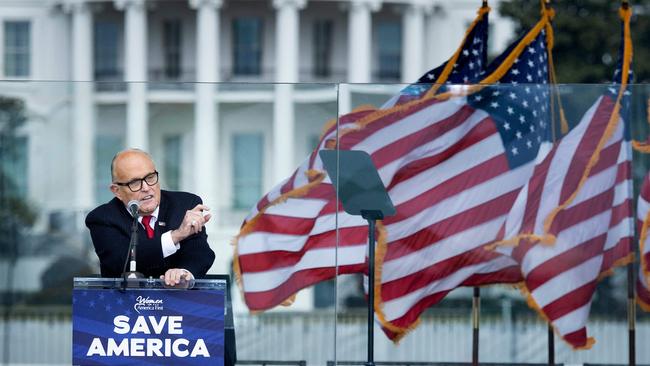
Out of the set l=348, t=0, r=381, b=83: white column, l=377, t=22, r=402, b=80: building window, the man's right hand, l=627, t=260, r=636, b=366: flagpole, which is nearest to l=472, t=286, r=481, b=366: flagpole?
l=627, t=260, r=636, b=366: flagpole

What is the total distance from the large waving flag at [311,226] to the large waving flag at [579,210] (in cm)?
72

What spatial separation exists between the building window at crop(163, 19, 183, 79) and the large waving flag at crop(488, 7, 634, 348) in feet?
156

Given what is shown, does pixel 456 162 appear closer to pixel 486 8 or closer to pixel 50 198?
pixel 486 8

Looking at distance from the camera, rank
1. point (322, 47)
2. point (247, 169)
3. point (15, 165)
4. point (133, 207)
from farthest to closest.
A: 1. point (322, 47)
2. point (15, 165)
3. point (247, 169)
4. point (133, 207)

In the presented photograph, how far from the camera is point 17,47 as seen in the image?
185ft

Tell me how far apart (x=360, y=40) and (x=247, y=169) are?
148 ft

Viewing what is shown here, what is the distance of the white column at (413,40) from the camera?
55.8 m

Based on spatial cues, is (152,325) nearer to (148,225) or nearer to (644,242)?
(148,225)

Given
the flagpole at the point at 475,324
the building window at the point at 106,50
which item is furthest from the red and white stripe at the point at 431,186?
the building window at the point at 106,50

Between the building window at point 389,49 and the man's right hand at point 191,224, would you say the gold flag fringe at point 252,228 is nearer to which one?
the man's right hand at point 191,224

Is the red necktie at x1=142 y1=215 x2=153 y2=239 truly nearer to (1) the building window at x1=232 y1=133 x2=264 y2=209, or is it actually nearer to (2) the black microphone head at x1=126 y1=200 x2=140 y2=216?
(2) the black microphone head at x1=126 y1=200 x2=140 y2=216

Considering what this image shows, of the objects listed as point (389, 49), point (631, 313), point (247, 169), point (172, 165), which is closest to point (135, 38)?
point (389, 49)

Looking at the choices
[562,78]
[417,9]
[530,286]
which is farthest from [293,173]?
[417,9]

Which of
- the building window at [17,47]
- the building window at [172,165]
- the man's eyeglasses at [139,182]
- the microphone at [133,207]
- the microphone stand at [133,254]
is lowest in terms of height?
the microphone stand at [133,254]
